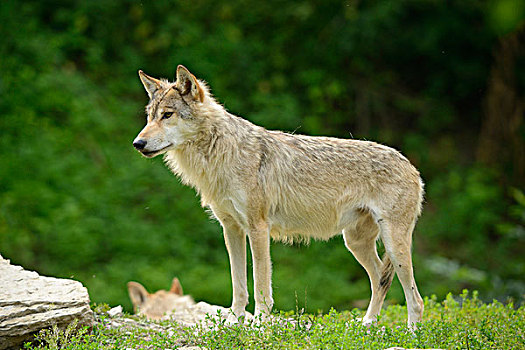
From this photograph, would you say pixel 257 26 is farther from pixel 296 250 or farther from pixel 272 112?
pixel 296 250

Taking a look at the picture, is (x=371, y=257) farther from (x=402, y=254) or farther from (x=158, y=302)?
(x=158, y=302)

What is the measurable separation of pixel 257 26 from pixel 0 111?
5185 millimetres

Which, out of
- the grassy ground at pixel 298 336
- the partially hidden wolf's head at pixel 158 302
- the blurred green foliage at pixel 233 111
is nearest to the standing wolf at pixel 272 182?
the grassy ground at pixel 298 336

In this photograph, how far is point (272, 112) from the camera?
12.3m

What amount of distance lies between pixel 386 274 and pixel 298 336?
4.64ft

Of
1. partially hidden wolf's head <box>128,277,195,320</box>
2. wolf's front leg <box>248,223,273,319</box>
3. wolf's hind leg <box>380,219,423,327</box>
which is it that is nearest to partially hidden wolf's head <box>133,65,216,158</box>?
wolf's front leg <box>248,223,273,319</box>

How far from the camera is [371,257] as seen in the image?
673 centimetres

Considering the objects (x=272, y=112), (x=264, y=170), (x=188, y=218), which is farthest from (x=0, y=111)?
(x=264, y=170)

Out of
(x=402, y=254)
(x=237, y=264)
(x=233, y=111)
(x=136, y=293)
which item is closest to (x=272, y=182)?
(x=237, y=264)

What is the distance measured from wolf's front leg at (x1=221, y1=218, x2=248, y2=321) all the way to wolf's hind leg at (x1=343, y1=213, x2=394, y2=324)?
42.1 inches

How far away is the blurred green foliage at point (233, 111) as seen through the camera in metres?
10.4

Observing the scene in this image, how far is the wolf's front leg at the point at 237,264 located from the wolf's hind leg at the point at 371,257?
1.07 m

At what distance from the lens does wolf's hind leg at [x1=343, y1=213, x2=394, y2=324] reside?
256 inches

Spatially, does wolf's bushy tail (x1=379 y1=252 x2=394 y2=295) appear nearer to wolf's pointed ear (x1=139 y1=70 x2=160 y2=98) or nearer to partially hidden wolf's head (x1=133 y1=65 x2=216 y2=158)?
partially hidden wolf's head (x1=133 y1=65 x2=216 y2=158)
